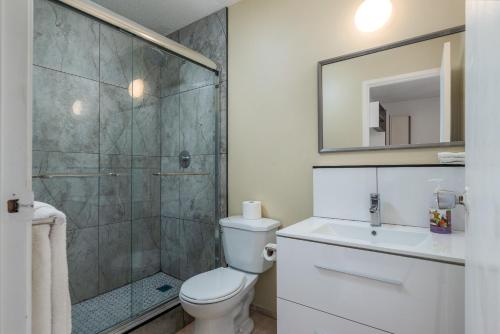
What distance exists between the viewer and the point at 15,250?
0.44 metres

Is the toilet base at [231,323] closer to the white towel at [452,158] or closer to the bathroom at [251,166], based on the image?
the bathroom at [251,166]

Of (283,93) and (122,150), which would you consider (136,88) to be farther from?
(283,93)

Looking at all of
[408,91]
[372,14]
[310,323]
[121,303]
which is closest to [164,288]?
[121,303]

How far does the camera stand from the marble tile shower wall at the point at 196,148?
85.0 inches

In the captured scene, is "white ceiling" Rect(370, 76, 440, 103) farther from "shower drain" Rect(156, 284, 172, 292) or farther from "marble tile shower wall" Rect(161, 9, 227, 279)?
"shower drain" Rect(156, 284, 172, 292)

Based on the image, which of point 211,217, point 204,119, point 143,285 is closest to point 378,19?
point 204,119

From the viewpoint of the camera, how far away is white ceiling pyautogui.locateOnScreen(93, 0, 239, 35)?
6.78ft

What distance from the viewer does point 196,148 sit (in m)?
2.19

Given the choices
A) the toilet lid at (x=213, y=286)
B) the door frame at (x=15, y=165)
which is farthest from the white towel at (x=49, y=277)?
the toilet lid at (x=213, y=286)

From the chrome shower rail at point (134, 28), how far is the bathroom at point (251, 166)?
0.03 feet

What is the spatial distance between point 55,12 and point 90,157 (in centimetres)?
99

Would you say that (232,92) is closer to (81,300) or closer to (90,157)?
(90,157)

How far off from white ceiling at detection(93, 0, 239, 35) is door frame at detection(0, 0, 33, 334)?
1905mm

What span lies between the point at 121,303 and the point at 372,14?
2.49 meters
